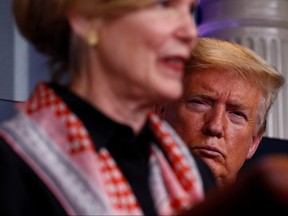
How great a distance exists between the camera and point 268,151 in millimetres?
1907

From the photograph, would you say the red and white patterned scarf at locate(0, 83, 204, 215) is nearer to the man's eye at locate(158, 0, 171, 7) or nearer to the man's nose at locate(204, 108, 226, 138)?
the man's eye at locate(158, 0, 171, 7)

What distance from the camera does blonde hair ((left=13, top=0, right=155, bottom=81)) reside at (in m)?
0.92

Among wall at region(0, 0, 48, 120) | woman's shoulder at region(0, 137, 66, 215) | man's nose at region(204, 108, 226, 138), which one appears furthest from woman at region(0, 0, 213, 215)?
wall at region(0, 0, 48, 120)

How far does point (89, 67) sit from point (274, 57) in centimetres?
185

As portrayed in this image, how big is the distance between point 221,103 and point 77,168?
2.91 feet

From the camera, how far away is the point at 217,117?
5.69ft

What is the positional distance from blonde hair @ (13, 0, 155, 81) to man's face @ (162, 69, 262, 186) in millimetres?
763

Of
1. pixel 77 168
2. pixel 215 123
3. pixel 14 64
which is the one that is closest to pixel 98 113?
pixel 77 168

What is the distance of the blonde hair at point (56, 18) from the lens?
923 millimetres

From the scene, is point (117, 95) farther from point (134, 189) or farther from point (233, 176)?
point (233, 176)

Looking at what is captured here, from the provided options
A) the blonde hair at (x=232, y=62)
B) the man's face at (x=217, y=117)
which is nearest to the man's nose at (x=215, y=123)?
the man's face at (x=217, y=117)

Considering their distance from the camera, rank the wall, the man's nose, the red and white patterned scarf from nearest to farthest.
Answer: the red and white patterned scarf < the man's nose < the wall

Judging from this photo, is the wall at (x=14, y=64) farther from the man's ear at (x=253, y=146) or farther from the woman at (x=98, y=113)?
the woman at (x=98, y=113)

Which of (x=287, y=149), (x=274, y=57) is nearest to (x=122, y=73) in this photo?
(x=287, y=149)
